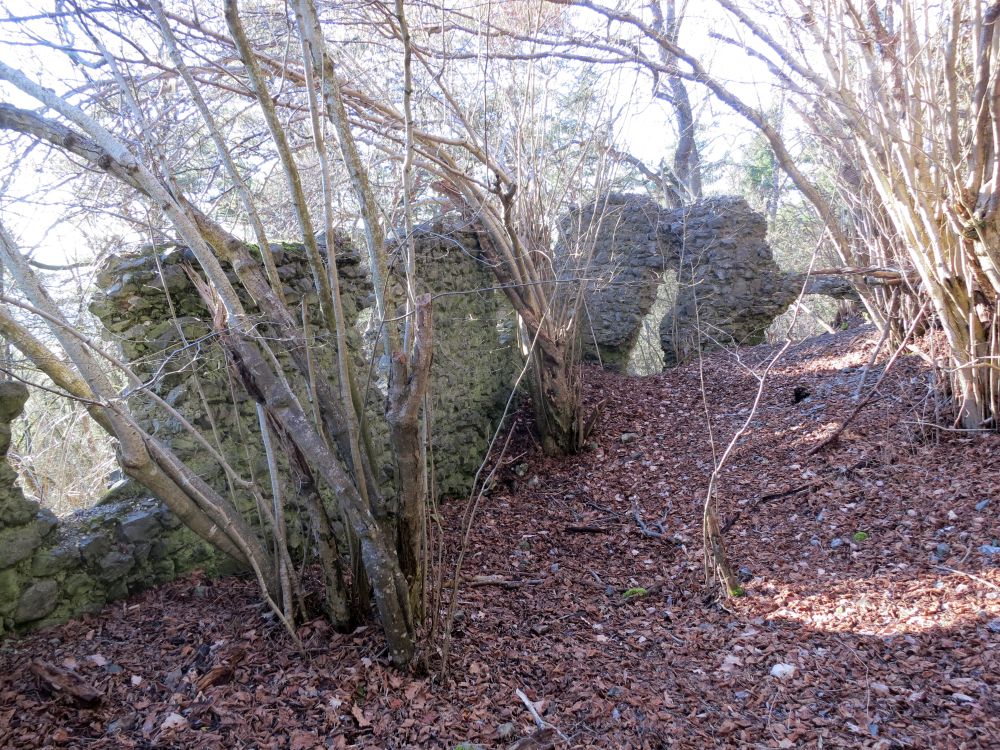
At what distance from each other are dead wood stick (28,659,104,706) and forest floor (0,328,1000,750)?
→ 4cm

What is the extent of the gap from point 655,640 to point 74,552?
2.65 metres

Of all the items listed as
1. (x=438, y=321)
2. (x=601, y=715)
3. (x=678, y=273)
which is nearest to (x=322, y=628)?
(x=601, y=715)

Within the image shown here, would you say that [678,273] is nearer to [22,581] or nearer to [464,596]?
[464,596]

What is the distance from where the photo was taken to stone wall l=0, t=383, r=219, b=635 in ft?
9.04

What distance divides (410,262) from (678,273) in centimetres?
631

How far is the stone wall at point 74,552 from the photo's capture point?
9.04ft

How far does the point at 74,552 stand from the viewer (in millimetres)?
2928

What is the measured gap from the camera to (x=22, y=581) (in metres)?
2.76

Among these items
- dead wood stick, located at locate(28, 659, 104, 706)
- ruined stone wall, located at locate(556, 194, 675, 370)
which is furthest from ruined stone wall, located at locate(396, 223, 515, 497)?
dead wood stick, located at locate(28, 659, 104, 706)

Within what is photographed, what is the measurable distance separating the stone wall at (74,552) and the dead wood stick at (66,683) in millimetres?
452

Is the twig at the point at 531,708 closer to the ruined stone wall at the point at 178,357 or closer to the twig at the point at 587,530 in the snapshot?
the ruined stone wall at the point at 178,357

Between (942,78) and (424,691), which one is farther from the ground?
(942,78)

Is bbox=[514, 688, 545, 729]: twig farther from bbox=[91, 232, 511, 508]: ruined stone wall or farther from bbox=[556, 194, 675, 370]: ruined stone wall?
bbox=[556, 194, 675, 370]: ruined stone wall

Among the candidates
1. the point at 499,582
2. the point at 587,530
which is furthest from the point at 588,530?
the point at 499,582
